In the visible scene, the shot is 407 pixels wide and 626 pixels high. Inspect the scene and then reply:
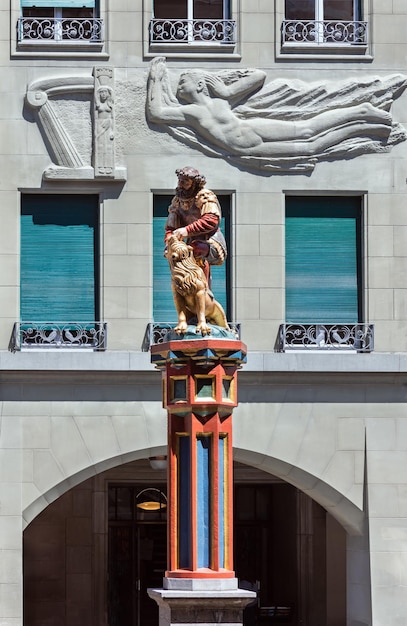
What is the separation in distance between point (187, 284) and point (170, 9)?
983cm

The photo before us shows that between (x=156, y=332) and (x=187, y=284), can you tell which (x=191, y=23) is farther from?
(x=187, y=284)

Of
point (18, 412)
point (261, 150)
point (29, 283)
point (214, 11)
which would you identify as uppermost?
point (214, 11)

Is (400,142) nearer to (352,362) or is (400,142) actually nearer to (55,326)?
(352,362)

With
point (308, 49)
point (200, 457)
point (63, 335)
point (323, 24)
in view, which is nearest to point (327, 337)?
point (63, 335)

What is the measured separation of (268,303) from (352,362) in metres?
1.58

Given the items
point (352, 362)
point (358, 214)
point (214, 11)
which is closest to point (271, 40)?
point (214, 11)

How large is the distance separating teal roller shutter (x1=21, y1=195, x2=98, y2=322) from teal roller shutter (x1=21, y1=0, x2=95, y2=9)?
297 centimetres

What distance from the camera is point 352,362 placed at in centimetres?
3144

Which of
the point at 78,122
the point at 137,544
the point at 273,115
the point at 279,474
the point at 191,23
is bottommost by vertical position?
the point at 137,544

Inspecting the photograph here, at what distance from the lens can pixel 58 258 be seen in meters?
31.7

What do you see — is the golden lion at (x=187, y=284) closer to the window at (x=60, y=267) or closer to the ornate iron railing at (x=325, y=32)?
the window at (x=60, y=267)

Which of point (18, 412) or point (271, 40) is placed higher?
point (271, 40)

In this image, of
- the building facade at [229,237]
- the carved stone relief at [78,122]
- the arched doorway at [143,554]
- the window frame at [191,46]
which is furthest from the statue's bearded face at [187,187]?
the arched doorway at [143,554]

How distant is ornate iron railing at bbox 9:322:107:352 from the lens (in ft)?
103
